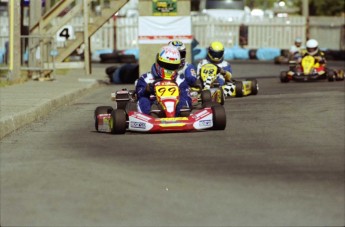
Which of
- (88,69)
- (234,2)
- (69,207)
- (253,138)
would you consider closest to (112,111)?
(253,138)

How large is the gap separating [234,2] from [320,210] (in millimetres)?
56521

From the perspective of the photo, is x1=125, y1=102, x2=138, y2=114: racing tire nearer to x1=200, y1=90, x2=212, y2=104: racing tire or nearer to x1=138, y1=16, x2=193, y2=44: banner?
x1=200, y1=90, x2=212, y2=104: racing tire

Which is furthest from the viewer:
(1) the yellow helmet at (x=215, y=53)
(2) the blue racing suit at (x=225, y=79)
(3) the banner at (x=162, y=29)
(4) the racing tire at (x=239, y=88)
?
(3) the banner at (x=162, y=29)

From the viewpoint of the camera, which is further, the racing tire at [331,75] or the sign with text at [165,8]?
the sign with text at [165,8]

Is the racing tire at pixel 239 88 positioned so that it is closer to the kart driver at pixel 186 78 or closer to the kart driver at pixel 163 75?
the kart driver at pixel 186 78

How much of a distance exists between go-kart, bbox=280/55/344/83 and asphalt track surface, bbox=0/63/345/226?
9.90 metres

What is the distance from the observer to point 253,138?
13.9 m

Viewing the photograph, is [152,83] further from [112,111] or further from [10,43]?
[10,43]

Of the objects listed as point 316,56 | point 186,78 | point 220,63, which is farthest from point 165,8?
point 186,78

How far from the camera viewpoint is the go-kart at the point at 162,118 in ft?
47.9

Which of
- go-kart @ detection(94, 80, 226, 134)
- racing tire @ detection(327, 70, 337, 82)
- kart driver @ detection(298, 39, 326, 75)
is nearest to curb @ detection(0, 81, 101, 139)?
go-kart @ detection(94, 80, 226, 134)

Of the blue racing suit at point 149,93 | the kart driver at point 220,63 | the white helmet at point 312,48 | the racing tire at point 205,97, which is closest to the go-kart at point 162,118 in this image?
the blue racing suit at point 149,93

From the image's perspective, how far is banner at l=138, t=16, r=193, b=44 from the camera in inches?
1148

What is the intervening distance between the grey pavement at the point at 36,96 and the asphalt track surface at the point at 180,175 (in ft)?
0.96
